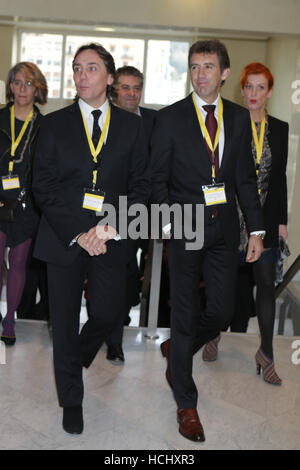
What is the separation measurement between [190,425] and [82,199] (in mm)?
1120

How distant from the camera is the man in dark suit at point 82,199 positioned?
2.52 metres

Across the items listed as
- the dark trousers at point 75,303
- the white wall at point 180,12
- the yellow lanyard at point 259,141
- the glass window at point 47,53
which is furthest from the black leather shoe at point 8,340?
the glass window at point 47,53

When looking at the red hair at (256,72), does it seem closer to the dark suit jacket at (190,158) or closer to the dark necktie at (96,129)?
the dark suit jacket at (190,158)

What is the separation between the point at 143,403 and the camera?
9.71 feet

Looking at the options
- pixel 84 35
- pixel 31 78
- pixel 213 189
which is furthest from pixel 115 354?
pixel 84 35

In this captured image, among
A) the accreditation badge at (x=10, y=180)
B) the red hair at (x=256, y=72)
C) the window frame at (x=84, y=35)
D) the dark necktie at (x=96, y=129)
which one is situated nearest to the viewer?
the dark necktie at (x=96, y=129)


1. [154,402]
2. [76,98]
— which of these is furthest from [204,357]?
[76,98]

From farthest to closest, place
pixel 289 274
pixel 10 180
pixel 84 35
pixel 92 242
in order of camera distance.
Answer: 1. pixel 84 35
2. pixel 289 274
3. pixel 10 180
4. pixel 92 242

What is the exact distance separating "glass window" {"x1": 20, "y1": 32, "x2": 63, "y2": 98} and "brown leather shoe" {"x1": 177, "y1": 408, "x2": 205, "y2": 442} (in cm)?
1244

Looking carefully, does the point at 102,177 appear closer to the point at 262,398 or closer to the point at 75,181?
the point at 75,181

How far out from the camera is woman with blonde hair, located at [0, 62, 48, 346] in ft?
11.9

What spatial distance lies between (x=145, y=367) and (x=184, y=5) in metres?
3.71

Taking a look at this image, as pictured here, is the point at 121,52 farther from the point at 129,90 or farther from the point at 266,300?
the point at 266,300

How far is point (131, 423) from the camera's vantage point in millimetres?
2730
